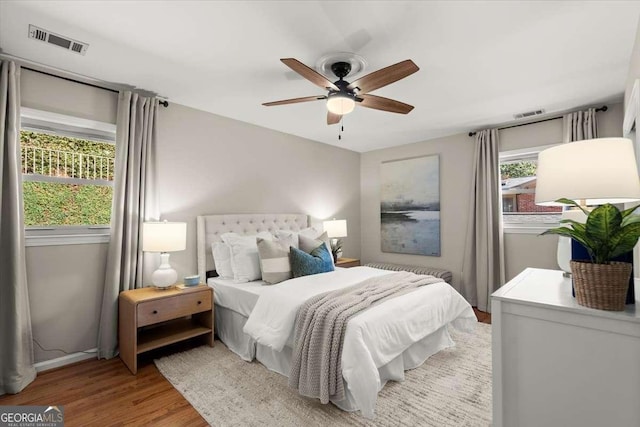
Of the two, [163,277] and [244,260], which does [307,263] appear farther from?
[163,277]

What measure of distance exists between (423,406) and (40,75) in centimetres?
398

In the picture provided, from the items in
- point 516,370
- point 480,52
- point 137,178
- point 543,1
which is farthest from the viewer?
point 137,178

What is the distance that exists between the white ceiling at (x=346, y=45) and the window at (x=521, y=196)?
920 mm

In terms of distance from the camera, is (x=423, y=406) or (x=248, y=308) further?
(x=248, y=308)

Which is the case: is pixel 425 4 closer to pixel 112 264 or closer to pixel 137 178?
pixel 137 178

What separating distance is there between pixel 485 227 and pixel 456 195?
0.68 metres

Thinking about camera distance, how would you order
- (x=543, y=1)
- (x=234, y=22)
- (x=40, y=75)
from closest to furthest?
(x=543, y=1) < (x=234, y=22) < (x=40, y=75)

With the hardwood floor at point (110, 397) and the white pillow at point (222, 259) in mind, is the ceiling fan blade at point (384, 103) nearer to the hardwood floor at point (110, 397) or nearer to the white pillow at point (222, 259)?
Result: the white pillow at point (222, 259)

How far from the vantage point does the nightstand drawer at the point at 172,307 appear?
2.63 m

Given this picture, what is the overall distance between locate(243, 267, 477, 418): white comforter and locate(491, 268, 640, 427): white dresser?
2.60 ft

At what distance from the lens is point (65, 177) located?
286cm

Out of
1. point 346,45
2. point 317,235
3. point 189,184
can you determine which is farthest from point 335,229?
point 346,45

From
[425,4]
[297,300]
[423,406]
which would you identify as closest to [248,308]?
[297,300]

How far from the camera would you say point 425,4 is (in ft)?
6.01
